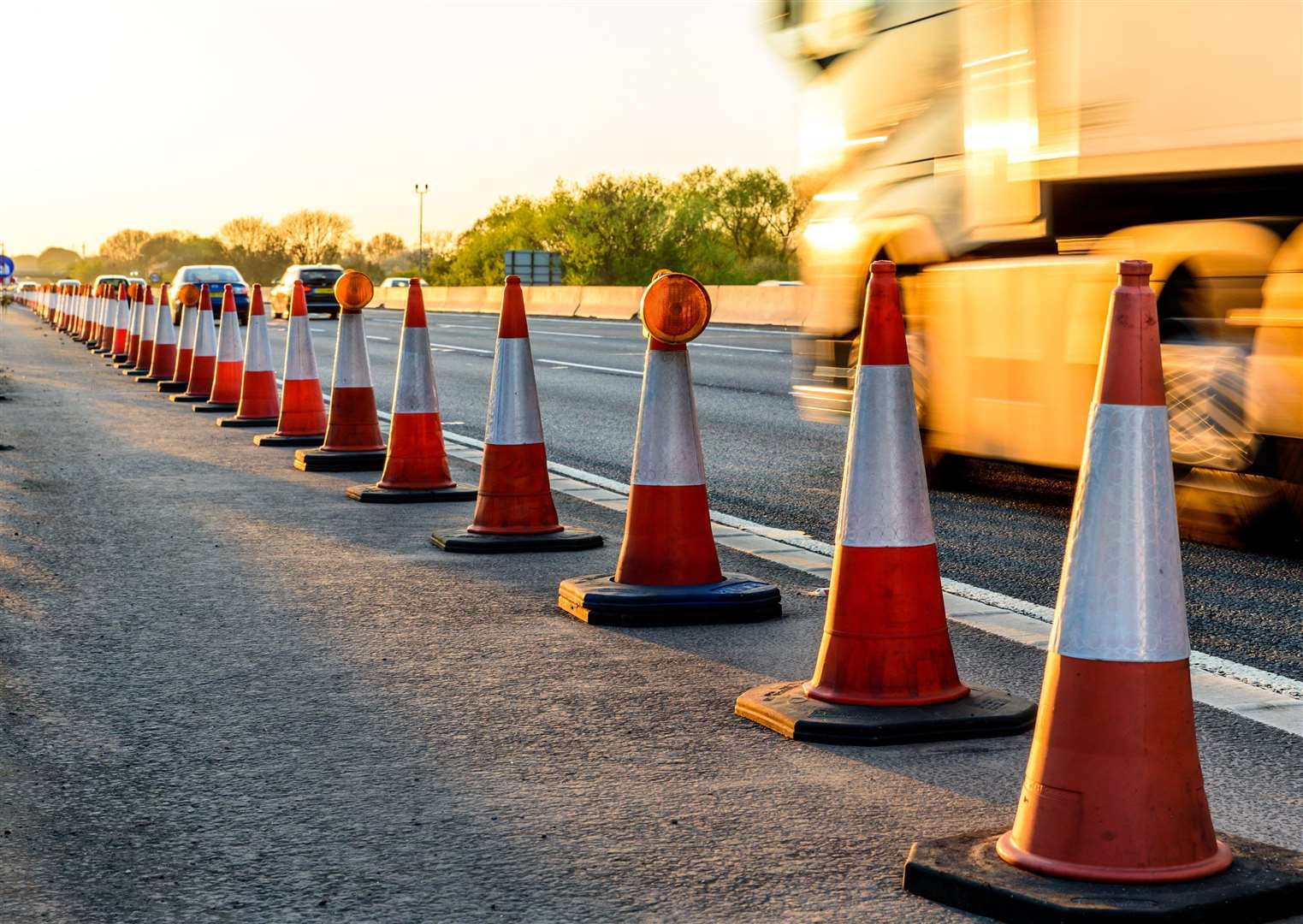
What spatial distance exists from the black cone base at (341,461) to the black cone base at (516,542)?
2941 millimetres

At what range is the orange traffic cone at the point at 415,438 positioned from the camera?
877 centimetres

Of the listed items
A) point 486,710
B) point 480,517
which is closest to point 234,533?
point 480,517

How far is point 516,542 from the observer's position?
7352mm

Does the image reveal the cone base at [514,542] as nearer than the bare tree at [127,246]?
Yes

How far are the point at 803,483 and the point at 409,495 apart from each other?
2.26 meters

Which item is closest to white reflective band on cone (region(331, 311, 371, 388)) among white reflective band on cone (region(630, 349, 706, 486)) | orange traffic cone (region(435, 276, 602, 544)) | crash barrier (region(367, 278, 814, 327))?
orange traffic cone (region(435, 276, 602, 544))

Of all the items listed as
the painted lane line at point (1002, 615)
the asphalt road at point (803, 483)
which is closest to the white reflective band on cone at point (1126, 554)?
the painted lane line at point (1002, 615)

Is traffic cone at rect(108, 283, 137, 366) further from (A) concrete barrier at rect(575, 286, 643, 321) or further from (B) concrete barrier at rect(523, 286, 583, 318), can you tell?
(B) concrete barrier at rect(523, 286, 583, 318)

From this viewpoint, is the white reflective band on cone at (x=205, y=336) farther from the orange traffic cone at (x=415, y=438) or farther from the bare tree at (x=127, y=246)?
the bare tree at (x=127, y=246)

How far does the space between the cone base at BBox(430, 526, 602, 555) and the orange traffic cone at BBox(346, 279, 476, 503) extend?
143 cm

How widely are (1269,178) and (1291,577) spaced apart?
158cm

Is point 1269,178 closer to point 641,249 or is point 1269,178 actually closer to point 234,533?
point 234,533

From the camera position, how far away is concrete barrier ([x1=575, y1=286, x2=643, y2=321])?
40.1m

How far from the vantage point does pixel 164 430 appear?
1323cm
